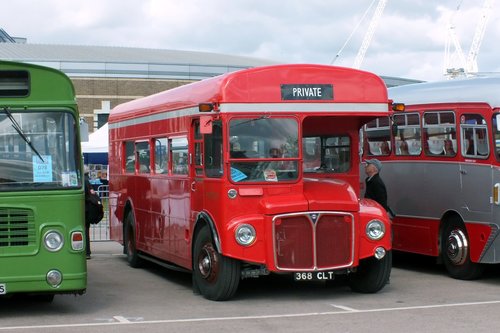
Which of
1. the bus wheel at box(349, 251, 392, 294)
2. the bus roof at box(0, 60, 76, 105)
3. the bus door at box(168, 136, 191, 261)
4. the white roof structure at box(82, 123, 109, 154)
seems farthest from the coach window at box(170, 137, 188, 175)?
the white roof structure at box(82, 123, 109, 154)

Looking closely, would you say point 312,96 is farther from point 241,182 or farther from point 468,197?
point 468,197

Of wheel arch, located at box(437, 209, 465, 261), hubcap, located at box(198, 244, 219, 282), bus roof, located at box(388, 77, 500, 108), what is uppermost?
bus roof, located at box(388, 77, 500, 108)

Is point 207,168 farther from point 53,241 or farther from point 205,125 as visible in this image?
point 53,241

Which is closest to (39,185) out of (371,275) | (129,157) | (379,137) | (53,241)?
(53,241)

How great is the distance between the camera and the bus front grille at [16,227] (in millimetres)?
10258

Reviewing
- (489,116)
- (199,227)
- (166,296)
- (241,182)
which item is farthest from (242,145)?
(489,116)

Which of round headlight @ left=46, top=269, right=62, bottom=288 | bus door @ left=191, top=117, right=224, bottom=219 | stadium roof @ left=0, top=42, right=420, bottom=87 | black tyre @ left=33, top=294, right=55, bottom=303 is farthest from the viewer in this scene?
stadium roof @ left=0, top=42, right=420, bottom=87

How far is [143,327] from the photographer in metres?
9.97

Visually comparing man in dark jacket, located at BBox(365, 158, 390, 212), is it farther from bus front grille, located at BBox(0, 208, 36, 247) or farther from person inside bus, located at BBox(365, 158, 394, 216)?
bus front grille, located at BBox(0, 208, 36, 247)

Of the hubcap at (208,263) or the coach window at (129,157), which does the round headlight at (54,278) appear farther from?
the coach window at (129,157)

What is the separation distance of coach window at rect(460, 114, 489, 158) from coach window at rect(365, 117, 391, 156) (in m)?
2.08

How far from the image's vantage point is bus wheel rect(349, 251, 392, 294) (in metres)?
12.3

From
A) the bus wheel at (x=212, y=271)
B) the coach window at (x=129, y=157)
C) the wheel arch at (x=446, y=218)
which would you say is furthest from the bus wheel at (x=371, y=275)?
the coach window at (x=129, y=157)

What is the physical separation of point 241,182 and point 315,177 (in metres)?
1.75
